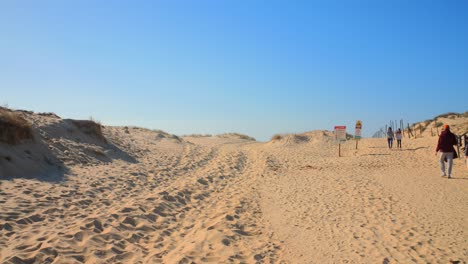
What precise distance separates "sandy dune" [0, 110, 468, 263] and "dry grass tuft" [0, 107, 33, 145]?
0.61m

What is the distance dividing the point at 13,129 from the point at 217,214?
6569mm

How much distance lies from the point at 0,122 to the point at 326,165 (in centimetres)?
1280

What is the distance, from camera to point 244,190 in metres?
10.7

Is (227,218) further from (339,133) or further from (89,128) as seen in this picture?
(339,133)

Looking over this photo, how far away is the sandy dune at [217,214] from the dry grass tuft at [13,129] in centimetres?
61

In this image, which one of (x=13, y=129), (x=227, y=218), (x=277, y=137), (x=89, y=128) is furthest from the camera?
(x=277, y=137)

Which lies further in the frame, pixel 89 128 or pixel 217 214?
pixel 89 128

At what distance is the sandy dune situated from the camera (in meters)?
5.41

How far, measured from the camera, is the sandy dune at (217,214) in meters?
5.41

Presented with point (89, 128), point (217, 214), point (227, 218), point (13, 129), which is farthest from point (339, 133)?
point (13, 129)

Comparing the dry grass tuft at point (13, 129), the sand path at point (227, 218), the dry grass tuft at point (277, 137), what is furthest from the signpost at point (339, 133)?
the dry grass tuft at point (13, 129)

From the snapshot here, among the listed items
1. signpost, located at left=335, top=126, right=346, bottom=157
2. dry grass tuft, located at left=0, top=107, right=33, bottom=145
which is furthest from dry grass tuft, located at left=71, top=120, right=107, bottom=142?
signpost, located at left=335, top=126, right=346, bottom=157

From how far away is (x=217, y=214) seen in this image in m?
7.75

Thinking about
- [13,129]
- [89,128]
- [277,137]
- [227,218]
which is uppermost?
[277,137]
